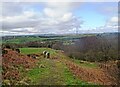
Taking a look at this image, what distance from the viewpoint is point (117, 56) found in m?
6.46

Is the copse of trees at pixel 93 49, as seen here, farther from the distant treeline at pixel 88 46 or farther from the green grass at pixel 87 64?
the green grass at pixel 87 64

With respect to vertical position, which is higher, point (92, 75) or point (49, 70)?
point (49, 70)

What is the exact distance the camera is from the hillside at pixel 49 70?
19.2ft

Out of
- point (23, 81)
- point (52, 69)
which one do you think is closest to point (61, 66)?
point (52, 69)

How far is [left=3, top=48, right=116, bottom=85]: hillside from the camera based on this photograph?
5.86 metres

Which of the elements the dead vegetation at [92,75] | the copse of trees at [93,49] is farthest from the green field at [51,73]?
the copse of trees at [93,49]

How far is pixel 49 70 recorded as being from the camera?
622 cm

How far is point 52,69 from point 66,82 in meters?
0.59

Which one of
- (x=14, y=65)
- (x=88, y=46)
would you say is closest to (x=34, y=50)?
(x=14, y=65)

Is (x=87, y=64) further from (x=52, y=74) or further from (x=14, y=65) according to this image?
(x=14, y=65)

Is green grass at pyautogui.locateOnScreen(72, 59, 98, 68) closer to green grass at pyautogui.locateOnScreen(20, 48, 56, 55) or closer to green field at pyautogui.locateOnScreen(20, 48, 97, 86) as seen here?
green field at pyautogui.locateOnScreen(20, 48, 97, 86)

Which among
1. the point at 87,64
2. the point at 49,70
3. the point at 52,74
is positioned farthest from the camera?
the point at 87,64

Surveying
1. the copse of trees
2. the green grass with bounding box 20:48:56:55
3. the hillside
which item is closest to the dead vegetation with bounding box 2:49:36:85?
the hillside

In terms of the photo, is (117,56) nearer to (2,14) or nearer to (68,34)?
(68,34)
